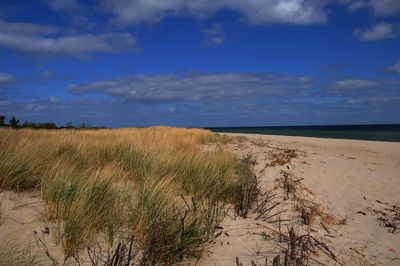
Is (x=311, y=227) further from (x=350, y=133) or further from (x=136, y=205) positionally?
(x=350, y=133)

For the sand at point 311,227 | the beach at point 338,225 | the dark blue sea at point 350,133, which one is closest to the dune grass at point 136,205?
the sand at point 311,227

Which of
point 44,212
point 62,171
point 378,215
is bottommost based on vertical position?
point 378,215

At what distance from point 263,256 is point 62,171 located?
98.1 inches

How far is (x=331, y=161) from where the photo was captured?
7.95 meters

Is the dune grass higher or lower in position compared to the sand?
higher

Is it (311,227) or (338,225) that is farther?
(338,225)

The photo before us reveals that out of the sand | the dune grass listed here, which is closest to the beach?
the sand

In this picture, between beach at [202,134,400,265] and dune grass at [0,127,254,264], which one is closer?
dune grass at [0,127,254,264]

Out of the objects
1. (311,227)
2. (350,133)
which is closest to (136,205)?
(311,227)

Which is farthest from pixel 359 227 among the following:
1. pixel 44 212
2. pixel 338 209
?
pixel 44 212

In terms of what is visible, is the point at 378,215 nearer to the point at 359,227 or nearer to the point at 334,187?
the point at 359,227

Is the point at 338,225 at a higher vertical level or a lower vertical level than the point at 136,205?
lower

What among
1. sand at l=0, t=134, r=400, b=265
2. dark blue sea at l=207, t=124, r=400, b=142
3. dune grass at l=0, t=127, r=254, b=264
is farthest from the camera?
dark blue sea at l=207, t=124, r=400, b=142

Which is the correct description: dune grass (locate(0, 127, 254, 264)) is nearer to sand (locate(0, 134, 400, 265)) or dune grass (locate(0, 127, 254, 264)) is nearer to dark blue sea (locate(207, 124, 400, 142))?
sand (locate(0, 134, 400, 265))
